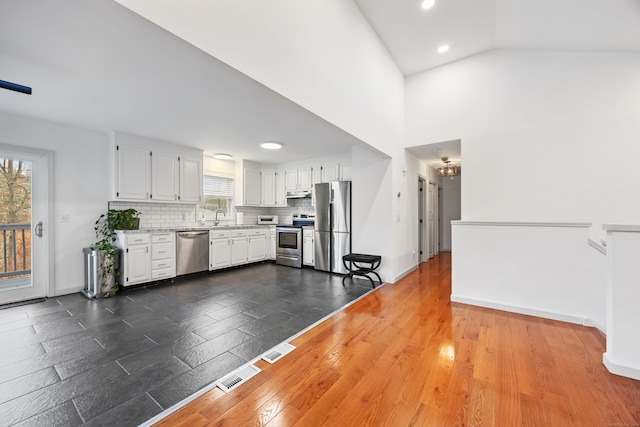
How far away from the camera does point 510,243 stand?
3123 millimetres

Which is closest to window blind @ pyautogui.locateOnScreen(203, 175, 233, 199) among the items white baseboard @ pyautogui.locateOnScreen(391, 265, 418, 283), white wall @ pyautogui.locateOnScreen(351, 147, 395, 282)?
white wall @ pyautogui.locateOnScreen(351, 147, 395, 282)

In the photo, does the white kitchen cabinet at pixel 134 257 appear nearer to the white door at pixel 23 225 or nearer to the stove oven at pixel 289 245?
the white door at pixel 23 225

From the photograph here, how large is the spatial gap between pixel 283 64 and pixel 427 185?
544 cm

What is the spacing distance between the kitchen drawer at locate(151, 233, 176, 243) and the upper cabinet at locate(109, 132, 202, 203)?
633 millimetres

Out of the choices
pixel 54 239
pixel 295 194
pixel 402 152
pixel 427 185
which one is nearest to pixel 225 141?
pixel 295 194

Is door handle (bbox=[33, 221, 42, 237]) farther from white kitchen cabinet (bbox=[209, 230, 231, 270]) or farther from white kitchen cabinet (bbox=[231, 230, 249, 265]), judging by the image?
white kitchen cabinet (bbox=[231, 230, 249, 265])

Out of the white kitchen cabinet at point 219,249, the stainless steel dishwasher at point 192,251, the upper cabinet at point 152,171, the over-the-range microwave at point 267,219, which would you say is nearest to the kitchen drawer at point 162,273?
the stainless steel dishwasher at point 192,251

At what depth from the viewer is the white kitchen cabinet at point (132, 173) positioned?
4.04 metres

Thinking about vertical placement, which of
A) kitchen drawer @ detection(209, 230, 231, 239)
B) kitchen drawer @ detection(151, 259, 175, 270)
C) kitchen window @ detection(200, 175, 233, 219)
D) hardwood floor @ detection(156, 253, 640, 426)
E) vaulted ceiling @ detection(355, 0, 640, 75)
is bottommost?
hardwood floor @ detection(156, 253, 640, 426)

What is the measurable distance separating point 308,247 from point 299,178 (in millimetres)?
1659

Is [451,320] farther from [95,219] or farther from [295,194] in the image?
[95,219]

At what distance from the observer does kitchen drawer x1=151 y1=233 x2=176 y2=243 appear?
419 cm

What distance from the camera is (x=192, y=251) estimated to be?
4707 mm

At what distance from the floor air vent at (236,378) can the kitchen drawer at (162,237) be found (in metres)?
3.21
